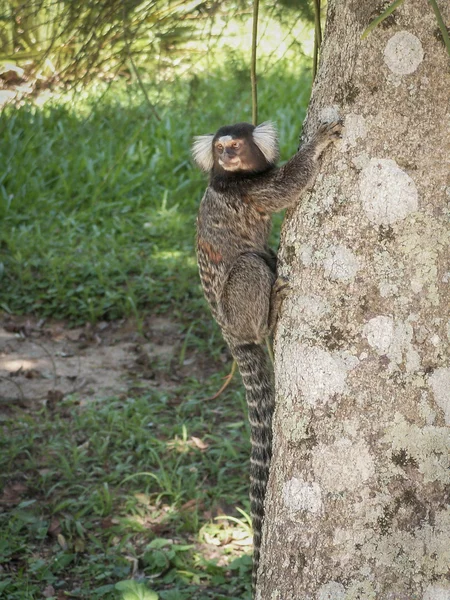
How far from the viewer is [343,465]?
2.12 m

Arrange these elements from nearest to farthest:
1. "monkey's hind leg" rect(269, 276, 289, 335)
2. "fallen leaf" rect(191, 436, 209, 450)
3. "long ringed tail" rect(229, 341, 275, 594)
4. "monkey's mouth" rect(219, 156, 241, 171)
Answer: "monkey's hind leg" rect(269, 276, 289, 335) → "long ringed tail" rect(229, 341, 275, 594) → "monkey's mouth" rect(219, 156, 241, 171) → "fallen leaf" rect(191, 436, 209, 450)

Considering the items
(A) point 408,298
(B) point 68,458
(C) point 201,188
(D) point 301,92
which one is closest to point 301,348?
(A) point 408,298

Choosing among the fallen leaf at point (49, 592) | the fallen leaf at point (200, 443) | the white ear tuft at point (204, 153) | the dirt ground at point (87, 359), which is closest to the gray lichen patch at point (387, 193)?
the white ear tuft at point (204, 153)

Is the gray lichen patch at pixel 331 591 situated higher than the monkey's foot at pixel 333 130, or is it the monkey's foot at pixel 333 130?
the monkey's foot at pixel 333 130

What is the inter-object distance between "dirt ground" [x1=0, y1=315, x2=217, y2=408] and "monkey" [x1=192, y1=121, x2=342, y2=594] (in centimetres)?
214

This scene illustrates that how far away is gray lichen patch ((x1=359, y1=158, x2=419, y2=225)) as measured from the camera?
2129 millimetres

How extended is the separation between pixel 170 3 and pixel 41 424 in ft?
9.31

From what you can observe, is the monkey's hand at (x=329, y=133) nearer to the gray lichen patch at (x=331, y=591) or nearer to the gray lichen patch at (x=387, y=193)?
the gray lichen patch at (x=387, y=193)

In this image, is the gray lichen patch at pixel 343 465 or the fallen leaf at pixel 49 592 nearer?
the gray lichen patch at pixel 343 465

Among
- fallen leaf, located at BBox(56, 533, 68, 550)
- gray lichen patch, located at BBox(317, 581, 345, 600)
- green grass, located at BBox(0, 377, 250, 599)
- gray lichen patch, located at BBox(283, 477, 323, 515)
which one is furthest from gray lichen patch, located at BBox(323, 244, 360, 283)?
fallen leaf, located at BBox(56, 533, 68, 550)

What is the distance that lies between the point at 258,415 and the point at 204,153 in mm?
1212

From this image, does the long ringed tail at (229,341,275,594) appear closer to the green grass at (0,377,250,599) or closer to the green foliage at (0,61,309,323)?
the green grass at (0,377,250,599)

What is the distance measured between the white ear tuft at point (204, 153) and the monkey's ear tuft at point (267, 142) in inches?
11.2

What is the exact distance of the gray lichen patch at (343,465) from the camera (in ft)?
6.89
